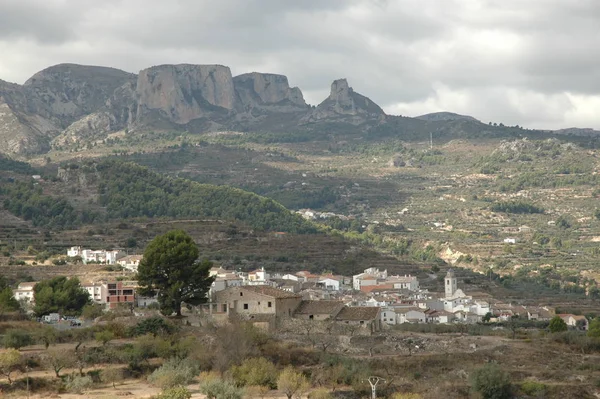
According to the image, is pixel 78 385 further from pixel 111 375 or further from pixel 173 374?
pixel 173 374

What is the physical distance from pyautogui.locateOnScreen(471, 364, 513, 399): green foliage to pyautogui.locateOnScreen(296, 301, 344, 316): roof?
11.2 m

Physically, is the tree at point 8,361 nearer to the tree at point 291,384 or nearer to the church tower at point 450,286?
the tree at point 291,384

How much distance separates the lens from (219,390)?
3959cm

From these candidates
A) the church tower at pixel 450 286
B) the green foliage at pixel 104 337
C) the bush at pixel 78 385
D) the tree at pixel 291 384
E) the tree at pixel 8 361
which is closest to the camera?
the bush at pixel 78 385

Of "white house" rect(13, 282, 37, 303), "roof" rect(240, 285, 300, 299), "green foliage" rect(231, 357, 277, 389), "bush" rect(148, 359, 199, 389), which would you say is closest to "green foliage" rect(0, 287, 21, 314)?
"white house" rect(13, 282, 37, 303)

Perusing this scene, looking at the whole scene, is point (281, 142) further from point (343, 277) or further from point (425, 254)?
point (343, 277)

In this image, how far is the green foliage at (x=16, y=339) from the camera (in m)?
45.4

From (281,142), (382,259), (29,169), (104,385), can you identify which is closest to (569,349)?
(104,385)

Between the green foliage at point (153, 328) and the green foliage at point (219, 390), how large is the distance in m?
9.30

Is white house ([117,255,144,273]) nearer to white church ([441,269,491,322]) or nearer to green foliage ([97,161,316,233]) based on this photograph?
white church ([441,269,491,322])

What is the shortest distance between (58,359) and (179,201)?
68.8 m

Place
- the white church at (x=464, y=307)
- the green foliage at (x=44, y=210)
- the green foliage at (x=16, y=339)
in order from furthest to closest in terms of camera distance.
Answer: the green foliage at (x=44, y=210), the white church at (x=464, y=307), the green foliage at (x=16, y=339)

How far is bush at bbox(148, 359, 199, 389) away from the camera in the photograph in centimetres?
4266

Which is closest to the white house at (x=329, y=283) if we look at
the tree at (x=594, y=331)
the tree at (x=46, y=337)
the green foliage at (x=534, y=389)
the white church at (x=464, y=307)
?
the white church at (x=464, y=307)
